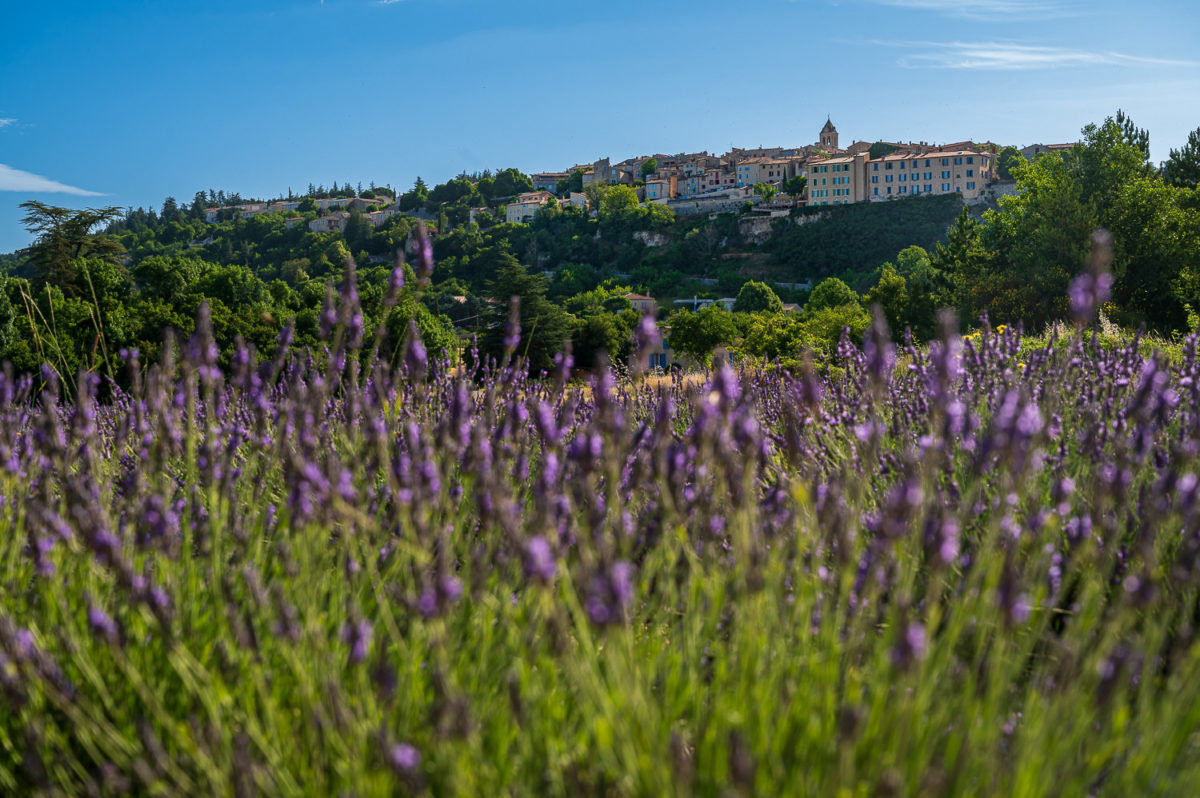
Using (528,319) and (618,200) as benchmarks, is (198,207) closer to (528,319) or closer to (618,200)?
(618,200)

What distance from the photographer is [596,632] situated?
128 cm

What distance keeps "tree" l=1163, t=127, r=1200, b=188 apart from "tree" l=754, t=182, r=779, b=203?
222 feet

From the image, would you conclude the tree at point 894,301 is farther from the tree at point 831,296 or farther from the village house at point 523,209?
the village house at point 523,209

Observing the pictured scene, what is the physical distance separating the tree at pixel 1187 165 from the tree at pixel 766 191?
6773 centimetres

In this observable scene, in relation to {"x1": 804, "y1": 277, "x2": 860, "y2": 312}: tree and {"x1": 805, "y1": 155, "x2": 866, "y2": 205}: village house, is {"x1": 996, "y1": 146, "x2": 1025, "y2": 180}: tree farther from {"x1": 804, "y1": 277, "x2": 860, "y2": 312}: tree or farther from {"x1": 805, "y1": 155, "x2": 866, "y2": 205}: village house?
{"x1": 804, "y1": 277, "x2": 860, "y2": 312}: tree

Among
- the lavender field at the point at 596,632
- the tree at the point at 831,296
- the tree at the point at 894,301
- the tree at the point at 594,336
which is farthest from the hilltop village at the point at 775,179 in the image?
the lavender field at the point at 596,632

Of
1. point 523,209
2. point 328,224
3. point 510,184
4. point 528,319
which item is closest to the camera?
point 528,319

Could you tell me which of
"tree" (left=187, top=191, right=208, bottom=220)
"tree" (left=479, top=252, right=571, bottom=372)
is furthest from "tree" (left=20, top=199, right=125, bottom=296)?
"tree" (left=187, top=191, right=208, bottom=220)

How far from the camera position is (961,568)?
95.0 inches

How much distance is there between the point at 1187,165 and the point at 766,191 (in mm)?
68999

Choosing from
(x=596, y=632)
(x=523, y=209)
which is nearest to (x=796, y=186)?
(x=523, y=209)

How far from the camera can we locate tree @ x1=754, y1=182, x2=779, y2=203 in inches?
3580

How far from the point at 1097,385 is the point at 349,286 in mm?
3084

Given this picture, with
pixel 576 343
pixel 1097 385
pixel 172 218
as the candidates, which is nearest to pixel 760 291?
pixel 576 343
